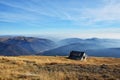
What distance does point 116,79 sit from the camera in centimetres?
1520

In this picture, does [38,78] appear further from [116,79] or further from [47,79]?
[116,79]

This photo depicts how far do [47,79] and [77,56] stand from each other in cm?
8080

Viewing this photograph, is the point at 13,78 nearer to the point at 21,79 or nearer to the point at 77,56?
the point at 21,79

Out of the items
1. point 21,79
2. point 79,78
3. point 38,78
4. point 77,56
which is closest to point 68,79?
point 79,78

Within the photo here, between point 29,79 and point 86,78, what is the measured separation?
3831 millimetres

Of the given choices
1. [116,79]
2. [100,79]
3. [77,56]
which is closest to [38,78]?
[100,79]

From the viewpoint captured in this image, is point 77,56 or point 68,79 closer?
point 68,79

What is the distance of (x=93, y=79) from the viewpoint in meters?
15.1

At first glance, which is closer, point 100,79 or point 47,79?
point 47,79

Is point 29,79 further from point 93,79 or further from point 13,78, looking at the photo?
point 93,79

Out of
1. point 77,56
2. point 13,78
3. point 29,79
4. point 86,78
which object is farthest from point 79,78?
point 77,56

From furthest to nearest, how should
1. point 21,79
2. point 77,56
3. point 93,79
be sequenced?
point 77,56, point 93,79, point 21,79

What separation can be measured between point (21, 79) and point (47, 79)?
5.22 ft

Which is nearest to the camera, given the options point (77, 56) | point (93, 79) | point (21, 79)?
point (21, 79)
